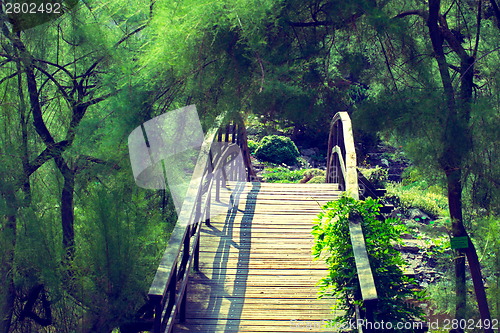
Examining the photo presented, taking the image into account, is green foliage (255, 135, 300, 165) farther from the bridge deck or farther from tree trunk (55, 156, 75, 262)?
tree trunk (55, 156, 75, 262)

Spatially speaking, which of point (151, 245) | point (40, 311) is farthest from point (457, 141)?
point (40, 311)

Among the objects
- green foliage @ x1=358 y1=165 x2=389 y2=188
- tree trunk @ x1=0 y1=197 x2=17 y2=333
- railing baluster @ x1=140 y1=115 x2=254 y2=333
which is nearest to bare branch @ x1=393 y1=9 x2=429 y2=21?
railing baluster @ x1=140 y1=115 x2=254 y2=333

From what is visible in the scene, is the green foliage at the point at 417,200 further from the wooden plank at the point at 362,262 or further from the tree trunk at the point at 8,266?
the tree trunk at the point at 8,266

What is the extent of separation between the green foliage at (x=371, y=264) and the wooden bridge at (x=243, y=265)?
141 millimetres

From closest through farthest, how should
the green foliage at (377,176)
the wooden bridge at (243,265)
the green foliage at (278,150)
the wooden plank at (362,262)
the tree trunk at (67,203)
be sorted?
1. the wooden plank at (362,262)
2. the wooden bridge at (243,265)
3. the tree trunk at (67,203)
4. the green foliage at (377,176)
5. the green foliage at (278,150)

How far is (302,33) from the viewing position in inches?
216

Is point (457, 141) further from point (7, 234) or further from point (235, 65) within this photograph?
point (7, 234)

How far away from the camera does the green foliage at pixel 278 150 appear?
17406 mm

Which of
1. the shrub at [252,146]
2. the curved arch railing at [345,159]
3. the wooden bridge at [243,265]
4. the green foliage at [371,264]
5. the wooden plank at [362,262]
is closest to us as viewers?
the wooden plank at [362,262]

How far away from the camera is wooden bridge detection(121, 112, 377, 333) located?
4180 mm

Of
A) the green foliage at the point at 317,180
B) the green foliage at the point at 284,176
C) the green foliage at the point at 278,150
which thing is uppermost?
the green foliage at the point at 278,150

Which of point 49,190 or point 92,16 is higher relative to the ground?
point 92,16

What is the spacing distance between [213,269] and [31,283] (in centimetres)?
190

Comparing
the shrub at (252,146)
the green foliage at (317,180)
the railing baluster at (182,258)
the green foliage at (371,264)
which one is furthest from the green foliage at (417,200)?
the green foliage at (371,264)
